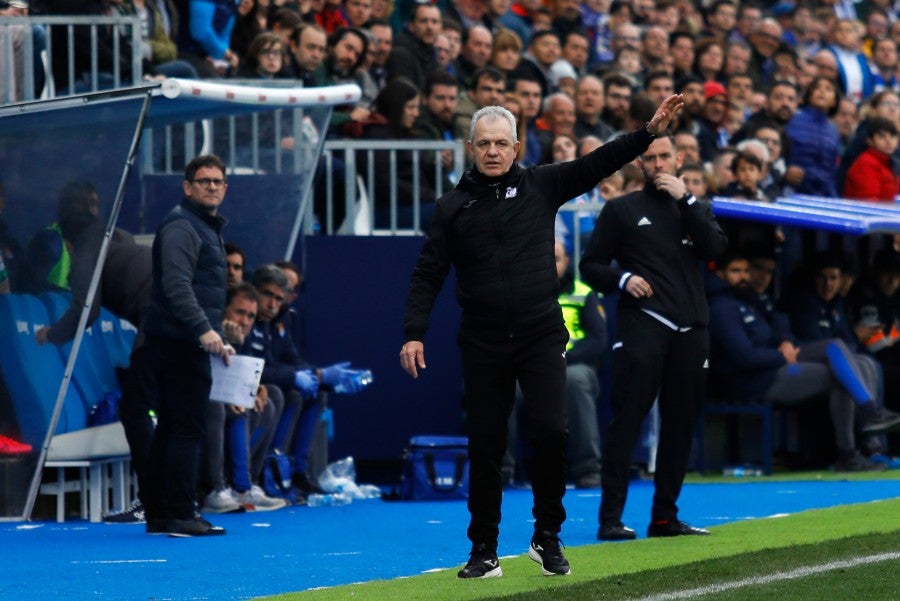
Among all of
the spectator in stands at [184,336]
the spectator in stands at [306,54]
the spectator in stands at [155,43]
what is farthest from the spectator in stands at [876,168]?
the spectator in stands at [184,336]

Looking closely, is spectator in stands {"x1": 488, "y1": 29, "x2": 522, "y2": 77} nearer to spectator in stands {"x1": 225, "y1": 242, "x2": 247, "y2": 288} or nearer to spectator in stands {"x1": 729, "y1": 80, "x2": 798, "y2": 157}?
spectator in stands {"x1": 729, "y1": 80, "x2": 798, "y2": 157}

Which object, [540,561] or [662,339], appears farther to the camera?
[662,339]

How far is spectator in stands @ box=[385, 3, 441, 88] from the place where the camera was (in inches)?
679

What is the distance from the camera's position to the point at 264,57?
48.2 ft

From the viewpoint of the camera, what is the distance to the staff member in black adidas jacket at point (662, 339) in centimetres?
1017

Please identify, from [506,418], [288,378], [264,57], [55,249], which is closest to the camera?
[506,418]

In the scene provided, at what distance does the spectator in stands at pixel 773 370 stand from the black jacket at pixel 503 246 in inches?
275

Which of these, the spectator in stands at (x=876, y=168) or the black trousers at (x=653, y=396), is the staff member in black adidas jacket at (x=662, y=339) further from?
the spectator in stands at (x=876, y=168)

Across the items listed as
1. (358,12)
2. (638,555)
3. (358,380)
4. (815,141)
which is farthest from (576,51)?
(638,555)

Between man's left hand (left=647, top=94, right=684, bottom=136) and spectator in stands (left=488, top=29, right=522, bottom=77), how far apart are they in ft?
33.5

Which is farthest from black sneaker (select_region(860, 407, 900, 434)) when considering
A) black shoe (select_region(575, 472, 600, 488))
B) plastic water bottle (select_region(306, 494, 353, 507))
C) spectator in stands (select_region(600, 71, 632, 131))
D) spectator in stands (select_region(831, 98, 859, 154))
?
spectator in stands (select_region(831, 98, 859, 154))

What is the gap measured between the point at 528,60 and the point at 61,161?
7925 millimetres

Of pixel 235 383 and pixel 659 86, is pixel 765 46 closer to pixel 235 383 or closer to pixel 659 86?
pixel 659 86

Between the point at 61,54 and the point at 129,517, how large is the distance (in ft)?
10.7
